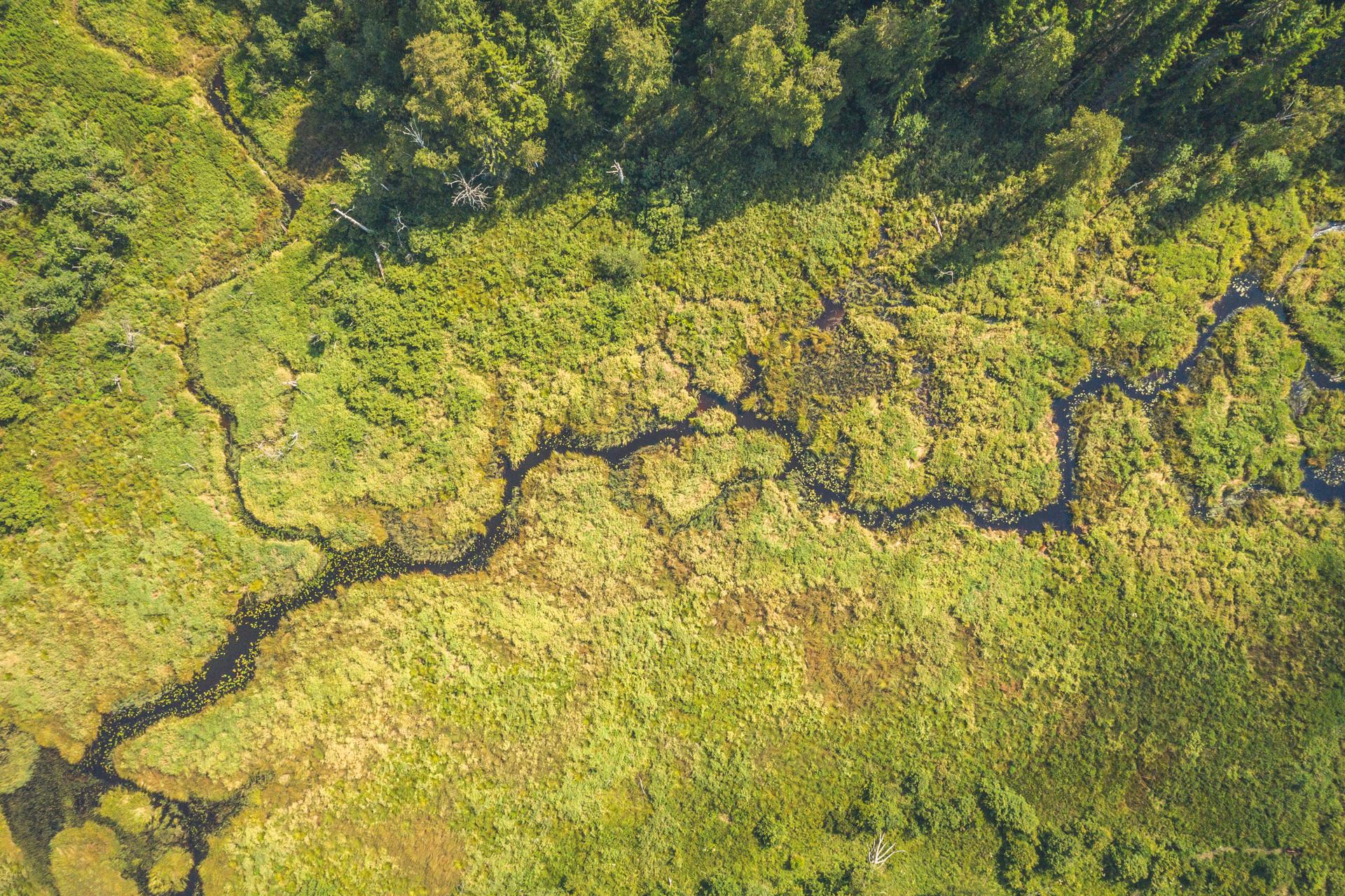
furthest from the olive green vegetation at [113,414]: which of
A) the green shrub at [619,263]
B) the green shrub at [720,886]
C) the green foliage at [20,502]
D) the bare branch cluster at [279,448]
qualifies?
the green shrub at [720,886]

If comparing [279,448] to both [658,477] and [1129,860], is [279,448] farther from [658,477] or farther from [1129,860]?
[1129,860]

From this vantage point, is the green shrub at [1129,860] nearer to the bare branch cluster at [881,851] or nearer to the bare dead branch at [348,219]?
the bare branch cluster at [881,851]

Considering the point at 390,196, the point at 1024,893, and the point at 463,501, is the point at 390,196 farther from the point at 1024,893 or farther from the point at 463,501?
the point at 1024,893

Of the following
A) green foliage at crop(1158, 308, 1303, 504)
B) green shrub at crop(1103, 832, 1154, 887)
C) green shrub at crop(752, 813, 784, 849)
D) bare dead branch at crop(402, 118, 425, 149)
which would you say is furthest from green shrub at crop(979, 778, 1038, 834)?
bare dead branch at crop(402, 118, 425, 149)

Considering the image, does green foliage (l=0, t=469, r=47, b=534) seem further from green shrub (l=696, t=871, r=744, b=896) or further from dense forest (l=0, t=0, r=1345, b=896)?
green shrub (l=696, t=871, r=744, b=896)

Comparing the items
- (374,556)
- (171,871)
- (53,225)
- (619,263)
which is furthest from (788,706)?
(53,225)
